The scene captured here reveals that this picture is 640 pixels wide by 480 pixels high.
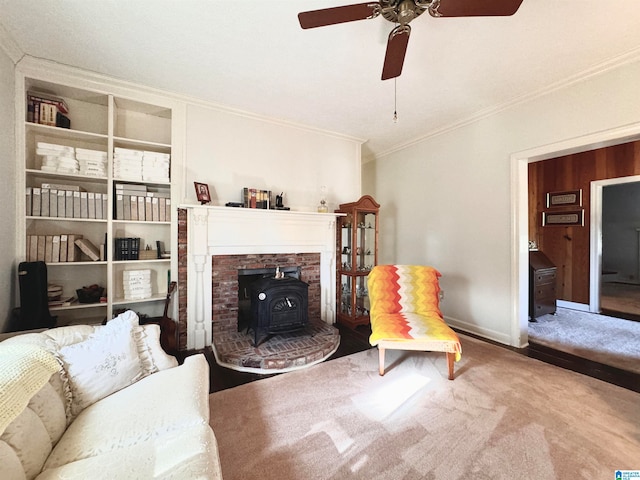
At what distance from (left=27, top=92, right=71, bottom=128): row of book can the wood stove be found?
8.30 feet

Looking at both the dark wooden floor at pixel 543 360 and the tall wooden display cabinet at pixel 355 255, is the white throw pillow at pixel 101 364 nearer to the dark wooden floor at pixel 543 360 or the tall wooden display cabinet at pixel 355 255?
the dark wooden floor at pixel 543 360

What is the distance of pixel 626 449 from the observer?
58.5 inches

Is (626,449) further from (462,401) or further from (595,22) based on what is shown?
(595,22)

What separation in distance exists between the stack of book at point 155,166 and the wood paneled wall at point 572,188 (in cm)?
625

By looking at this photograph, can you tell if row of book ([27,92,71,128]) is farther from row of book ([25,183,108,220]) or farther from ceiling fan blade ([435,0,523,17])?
ceiling fan blade ([435,0,523,17])

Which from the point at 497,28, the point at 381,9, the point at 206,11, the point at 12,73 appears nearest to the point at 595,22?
the point at 497,28

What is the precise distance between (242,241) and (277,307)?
0.92 m

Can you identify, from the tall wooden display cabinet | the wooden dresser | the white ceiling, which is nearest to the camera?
the white ceiling

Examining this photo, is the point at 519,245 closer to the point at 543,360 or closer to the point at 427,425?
the point at 543,360

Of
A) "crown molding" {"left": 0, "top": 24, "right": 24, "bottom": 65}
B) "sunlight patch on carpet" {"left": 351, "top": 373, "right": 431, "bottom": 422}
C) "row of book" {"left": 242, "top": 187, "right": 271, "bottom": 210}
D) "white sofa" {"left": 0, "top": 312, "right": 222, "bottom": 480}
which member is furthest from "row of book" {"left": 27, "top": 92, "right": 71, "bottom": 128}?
"sunlight patch on carpet" {"left": 351, "top": 373, "right": 431, "bottom": 422}

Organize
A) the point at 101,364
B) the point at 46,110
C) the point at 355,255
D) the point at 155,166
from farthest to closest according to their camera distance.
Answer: the point at 355,255
the point at 155,166
the point at 46,110
the point at 101,364

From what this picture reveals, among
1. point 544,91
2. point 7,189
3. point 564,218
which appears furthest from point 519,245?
point 7,189

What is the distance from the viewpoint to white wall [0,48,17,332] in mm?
2055

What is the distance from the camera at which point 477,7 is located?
1.38m
